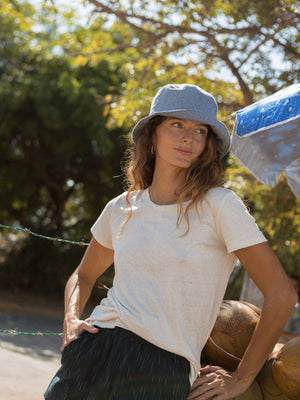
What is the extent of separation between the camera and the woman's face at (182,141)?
6.80ft

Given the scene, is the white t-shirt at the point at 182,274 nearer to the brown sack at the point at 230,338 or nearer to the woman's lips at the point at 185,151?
the woman's lips at the point at 185,151

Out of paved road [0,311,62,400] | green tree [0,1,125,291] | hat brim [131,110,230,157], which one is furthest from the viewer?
green tree [0,1,125,291]

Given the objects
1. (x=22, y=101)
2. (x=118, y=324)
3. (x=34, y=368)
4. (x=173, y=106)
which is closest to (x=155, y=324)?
(x=118, y=324)

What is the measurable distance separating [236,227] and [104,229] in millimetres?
655

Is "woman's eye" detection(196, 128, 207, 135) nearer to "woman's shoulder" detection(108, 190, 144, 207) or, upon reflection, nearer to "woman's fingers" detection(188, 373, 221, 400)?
"woman's shoulder" detection(108, 190, 144, 207)

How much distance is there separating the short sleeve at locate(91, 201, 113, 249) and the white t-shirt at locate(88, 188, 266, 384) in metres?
0.31

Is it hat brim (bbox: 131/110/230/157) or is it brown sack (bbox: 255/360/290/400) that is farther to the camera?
brown sack (bbox: 255/360/290/400)

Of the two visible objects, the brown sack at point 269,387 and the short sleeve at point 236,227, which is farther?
the brown sack at point 269,387

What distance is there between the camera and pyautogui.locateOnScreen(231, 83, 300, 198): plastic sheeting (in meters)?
2.52

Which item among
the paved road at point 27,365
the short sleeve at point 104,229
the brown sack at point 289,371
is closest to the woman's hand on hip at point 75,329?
the short sleeve at point 104,229

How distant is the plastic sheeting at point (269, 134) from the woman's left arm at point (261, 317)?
0.87 meters

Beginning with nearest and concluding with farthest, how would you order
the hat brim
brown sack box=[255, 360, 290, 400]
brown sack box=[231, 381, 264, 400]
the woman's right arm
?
the hat brim → the woman's right arm → brown sack box=[231, 381, 264, 400] → brown sack box=[255, 360, 290, 400]

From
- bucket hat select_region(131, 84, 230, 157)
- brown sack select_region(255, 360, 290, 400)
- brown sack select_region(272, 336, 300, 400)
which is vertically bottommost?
brown sack select_region(255, 360, 290, 400)

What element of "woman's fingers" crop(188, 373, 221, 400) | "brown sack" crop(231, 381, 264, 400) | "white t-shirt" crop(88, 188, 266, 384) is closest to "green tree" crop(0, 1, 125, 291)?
"brown sack" crop(231, 381, 264, 400)
